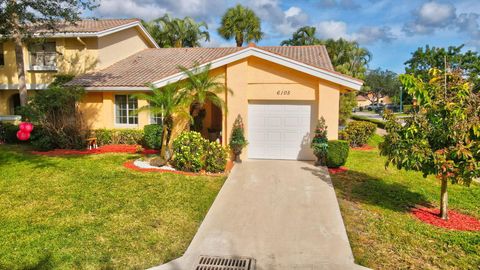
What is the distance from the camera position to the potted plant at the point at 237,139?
14.1 metres

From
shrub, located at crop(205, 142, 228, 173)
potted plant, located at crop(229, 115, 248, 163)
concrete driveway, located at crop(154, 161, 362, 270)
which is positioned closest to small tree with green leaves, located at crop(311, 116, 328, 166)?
concrete driveway, located at crop(154, 161, 362, 270)

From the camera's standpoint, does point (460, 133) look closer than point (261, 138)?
Yes

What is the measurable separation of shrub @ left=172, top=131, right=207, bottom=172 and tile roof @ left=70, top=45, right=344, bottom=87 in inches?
196

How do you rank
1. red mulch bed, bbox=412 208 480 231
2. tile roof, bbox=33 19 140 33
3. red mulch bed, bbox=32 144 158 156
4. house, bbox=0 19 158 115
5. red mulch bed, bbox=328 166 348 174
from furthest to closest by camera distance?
house, bbox=0 19 158 115
tile roof, bbox=33 19 140 33
red mulch bed, bbox=32 144 158 156
red mulch bed, bbox=328 166 348 174
red mulch bed, bbox=412 208 480 231

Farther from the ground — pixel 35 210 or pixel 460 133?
pixel 460 133

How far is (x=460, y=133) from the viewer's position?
7.66m

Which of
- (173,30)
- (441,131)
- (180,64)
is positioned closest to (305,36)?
(173,30)

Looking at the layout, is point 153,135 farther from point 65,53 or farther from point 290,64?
point 65,53

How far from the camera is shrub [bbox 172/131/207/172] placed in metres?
12.6

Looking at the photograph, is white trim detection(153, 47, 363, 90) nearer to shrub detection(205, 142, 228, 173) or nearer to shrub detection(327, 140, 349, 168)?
shrub detection(327, 140, 349, 168)

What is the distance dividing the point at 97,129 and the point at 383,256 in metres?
16.0

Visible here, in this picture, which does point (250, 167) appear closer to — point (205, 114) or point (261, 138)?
point (261, 138)

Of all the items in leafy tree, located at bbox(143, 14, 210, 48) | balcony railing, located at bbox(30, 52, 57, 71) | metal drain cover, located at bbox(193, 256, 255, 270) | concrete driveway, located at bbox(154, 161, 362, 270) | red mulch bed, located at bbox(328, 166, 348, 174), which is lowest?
metal drain cover, located at bbox(193, 256, 255, 270)

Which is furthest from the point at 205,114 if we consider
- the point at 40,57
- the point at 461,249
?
the point at 461,249
